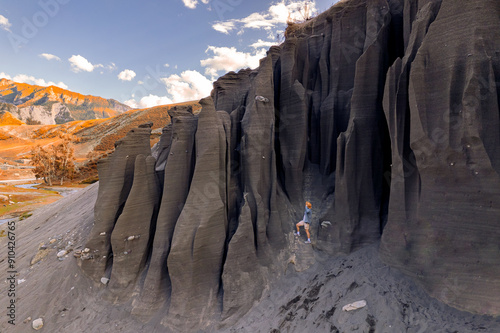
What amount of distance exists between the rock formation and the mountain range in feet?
537

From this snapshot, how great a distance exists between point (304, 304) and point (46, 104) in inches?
7844

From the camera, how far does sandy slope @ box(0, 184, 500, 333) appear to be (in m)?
5.55

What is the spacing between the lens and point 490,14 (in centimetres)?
552

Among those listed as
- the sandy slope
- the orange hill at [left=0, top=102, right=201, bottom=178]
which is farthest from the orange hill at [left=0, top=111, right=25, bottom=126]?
the sandy slope

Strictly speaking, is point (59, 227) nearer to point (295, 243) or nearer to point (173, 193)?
point (173, 193)

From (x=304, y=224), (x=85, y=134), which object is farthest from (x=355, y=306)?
(x=85, y=134)

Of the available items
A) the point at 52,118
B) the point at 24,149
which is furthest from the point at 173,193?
the point at 52,118

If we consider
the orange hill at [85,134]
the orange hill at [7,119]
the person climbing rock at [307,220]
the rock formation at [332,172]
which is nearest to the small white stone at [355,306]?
the rock formation at [332,172]

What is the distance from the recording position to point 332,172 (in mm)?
9273

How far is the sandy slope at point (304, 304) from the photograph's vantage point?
555 centimetres

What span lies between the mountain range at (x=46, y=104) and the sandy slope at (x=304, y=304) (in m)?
161

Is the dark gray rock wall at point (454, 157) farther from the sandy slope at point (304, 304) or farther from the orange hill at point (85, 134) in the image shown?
the orange hill at point (85, 134)

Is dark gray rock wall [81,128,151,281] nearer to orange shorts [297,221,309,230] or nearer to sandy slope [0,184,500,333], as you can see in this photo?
sandy slope [0,184,500,333]

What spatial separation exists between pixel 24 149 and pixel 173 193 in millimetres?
101608
